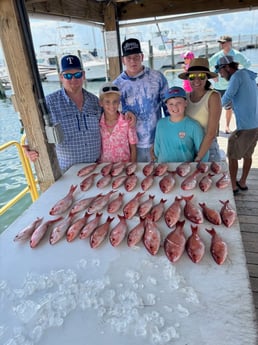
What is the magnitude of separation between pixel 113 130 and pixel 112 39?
2.14 m

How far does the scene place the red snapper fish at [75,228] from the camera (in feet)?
4.81

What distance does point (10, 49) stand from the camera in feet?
6.19

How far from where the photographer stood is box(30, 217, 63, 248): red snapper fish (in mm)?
1445

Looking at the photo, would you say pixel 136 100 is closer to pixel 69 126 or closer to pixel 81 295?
pixel 69 126

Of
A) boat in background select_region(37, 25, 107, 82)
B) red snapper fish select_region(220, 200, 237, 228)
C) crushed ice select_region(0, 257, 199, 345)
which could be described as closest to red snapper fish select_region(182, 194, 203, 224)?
red snapper fish select_region(220, 200, 237, 228)

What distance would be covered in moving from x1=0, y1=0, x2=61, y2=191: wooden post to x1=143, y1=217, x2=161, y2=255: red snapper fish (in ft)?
3.65

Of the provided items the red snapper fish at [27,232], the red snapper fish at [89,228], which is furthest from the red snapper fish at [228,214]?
the red snapper fish at [27,232]

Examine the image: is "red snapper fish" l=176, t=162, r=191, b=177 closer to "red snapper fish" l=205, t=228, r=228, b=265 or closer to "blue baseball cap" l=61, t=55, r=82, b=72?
"red snapper fish" l=205, t=228, r=228, b=265

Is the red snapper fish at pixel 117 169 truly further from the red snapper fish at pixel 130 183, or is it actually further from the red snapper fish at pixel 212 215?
the red snapper fish at pixel 212 215

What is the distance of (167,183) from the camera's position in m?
1.84

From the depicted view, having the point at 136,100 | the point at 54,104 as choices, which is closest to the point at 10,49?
the point at 54,104

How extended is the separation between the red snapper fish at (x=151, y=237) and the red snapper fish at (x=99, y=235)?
22 cm

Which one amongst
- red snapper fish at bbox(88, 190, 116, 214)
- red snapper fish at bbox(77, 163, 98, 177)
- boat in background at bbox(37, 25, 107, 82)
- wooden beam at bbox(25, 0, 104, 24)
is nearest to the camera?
red snapper fish at bbox(88, 190, 116, 214)

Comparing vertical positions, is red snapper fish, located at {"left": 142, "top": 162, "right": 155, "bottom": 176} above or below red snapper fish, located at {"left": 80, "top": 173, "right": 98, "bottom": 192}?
above
